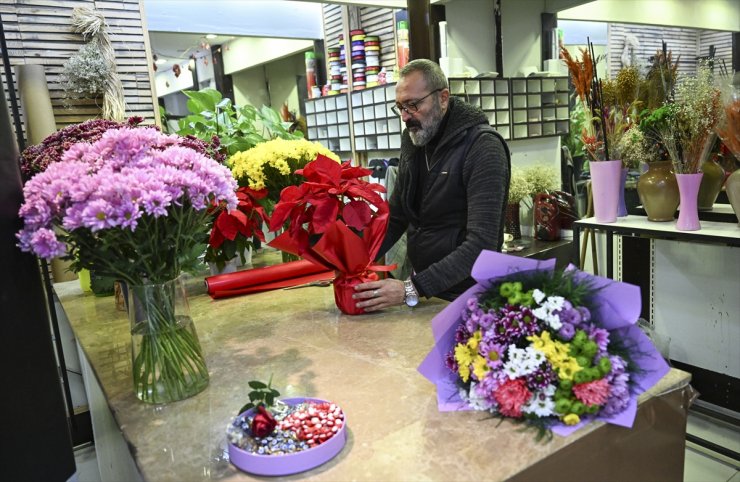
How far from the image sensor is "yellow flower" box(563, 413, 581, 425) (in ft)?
2.90

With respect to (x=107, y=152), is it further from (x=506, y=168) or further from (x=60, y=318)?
(x=60, y=318)

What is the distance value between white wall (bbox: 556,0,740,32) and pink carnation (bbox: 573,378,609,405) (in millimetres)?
5173

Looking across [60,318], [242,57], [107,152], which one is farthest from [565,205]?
[242,57]

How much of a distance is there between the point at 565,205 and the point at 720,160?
1.72 metres

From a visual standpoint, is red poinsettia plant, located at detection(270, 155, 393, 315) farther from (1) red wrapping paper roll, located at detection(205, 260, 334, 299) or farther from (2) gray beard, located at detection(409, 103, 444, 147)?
(2) gray beard, located at detection(409, 103, 444, 147)

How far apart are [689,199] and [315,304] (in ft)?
5.44

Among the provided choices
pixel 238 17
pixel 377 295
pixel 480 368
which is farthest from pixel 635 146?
pixel 238 17

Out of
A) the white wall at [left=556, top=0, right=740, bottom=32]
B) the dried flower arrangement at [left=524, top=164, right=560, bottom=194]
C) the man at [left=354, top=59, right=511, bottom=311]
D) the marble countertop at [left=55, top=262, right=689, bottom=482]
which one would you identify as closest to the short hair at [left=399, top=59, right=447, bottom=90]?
the man at [left=354, top=59, right=511, bottom=311]

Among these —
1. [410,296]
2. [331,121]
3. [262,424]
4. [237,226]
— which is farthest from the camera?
[331,121]

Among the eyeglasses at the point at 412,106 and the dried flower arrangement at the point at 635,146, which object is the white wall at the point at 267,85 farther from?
the eyeglasses at the point at 412,106

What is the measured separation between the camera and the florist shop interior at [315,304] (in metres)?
0.89

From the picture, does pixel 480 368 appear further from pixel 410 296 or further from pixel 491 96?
pixel 491 96

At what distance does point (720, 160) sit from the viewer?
2.70 metres

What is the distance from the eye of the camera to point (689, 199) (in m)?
2.31
